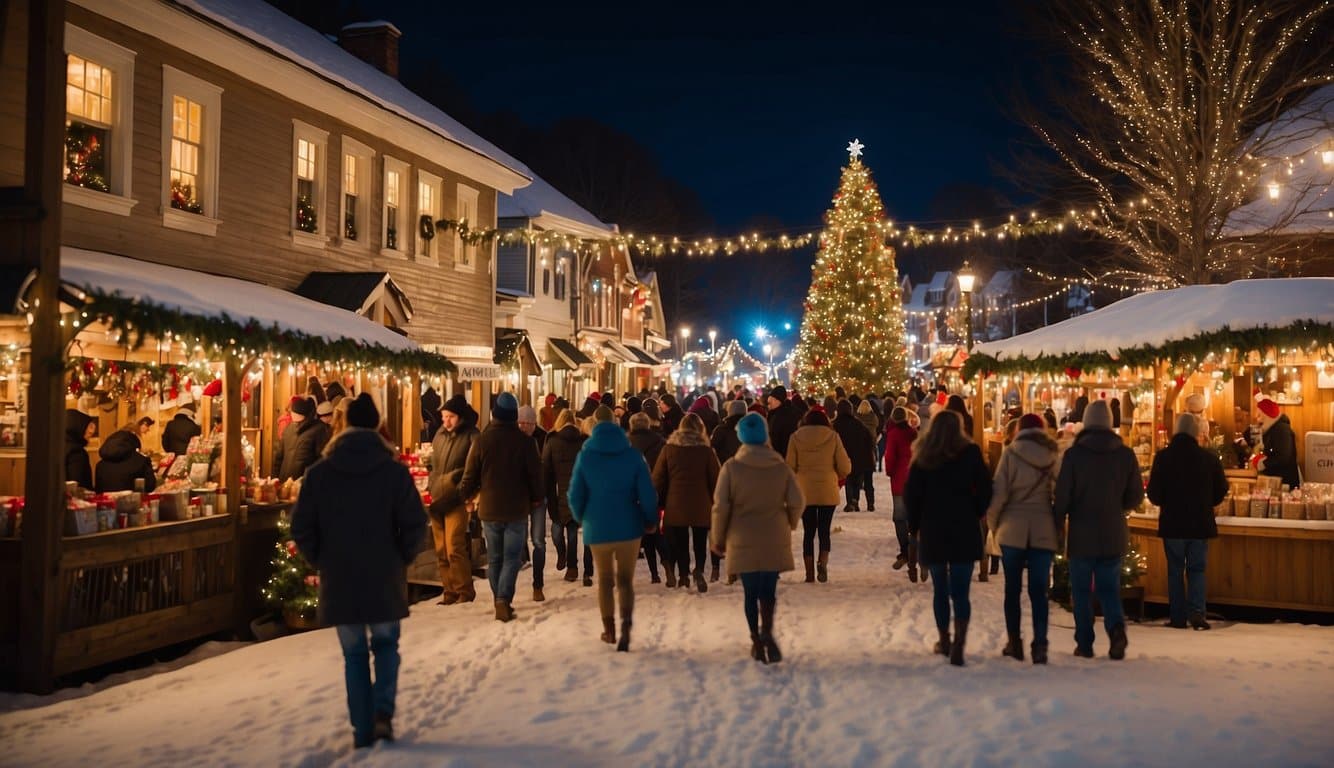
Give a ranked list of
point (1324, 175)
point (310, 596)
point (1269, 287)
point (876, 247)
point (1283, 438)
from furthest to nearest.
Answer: point (876, 247)
point (1324, 175)
point (1283, 438)
point (1269, 287)
point (310, 596)

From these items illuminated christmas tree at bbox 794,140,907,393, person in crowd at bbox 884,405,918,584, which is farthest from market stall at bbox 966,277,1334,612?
illuminated christmas tree at bbox 794,140,907,393

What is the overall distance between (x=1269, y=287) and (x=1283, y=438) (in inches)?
73.1

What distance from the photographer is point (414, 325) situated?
2053 cm

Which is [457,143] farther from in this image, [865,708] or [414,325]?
[865,708]

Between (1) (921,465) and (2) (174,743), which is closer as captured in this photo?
(2) (174,743)

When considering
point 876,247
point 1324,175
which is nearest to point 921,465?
point 1324,175

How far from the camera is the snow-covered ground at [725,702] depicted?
6336mm

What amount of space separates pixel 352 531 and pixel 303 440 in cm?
517

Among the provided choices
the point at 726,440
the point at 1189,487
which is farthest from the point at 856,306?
the point at 1189,487

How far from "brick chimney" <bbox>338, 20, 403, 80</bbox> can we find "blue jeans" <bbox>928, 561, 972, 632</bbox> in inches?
866

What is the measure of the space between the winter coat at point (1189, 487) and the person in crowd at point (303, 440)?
7.87 m

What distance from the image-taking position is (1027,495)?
328 inches

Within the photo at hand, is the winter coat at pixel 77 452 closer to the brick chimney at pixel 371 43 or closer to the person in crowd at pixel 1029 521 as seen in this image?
the person in crowd at pixel 1029 521

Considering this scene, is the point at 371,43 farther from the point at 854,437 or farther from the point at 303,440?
the point at 303,440
